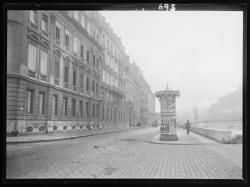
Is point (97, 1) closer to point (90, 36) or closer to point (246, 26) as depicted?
point (246, 26)

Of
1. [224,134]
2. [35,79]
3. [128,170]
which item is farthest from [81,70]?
[224,134]

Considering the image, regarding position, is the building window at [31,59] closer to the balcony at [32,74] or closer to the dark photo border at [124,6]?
the balcony at [32,74]

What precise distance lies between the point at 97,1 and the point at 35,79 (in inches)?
266

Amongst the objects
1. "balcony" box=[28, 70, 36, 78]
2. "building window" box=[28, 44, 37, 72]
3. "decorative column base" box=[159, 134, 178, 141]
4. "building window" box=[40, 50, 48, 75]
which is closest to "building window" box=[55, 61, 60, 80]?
"building window" box=[40, 50, 48, 75]

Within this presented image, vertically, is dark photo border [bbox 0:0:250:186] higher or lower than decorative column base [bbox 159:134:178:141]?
higher

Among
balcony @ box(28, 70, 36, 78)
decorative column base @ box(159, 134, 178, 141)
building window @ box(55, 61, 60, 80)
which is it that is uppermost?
building window @ box(55, 61, 60, 80)

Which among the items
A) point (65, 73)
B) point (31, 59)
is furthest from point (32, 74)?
point (65, 73)

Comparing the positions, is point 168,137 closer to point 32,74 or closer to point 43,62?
point 43,62

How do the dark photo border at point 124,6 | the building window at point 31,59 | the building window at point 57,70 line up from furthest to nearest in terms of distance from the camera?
the building window at point 57,70 < the building window at point 31,59 < the dark photo border at point 124,6

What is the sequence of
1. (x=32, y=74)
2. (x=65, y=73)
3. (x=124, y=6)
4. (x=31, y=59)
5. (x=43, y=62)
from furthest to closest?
(x=65, y=73)
(x=43, y=62)
(x=32, y=74)
(x=31, y=59)
(x=124, y=6)

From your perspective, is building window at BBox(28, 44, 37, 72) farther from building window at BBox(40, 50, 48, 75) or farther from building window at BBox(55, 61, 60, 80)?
building window at BBox(55, 61, 60, 80)

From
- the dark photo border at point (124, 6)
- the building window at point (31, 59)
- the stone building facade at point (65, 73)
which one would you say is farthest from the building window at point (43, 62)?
the dark photo border at point (124, 6)
